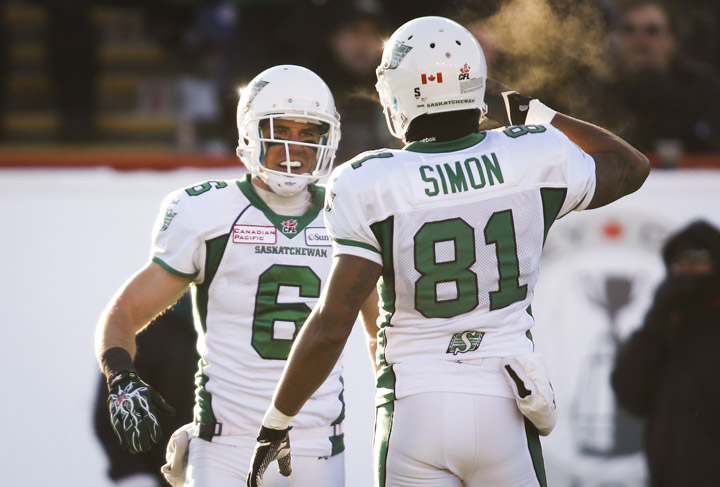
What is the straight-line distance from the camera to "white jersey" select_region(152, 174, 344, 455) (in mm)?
3258

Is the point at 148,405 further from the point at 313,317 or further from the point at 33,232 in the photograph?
the point at 33,232

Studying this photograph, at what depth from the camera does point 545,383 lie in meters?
2.65

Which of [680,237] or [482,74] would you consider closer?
[482,74]

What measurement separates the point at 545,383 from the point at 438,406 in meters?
0.29

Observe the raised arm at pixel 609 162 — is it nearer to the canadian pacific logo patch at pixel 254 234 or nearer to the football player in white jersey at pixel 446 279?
the football player in white jersey at pixel 446 279

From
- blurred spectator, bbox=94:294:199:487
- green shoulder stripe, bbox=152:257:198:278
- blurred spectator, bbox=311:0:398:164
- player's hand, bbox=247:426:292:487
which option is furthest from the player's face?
blurred spectator, bbox=311:0:398:164

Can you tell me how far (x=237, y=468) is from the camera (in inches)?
126

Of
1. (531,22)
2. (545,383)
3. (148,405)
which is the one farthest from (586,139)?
(531,22)

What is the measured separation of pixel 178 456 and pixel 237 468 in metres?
0.24

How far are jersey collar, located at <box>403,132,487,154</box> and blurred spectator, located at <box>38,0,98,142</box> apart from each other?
5.58m

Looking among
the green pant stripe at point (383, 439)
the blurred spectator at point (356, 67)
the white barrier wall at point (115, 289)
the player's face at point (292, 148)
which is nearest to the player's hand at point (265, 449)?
the green pant stripe at point (383, 439)

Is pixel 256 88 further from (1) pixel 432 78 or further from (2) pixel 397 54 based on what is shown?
(1) pixel 432 78

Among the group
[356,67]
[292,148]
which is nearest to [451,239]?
[292,148]

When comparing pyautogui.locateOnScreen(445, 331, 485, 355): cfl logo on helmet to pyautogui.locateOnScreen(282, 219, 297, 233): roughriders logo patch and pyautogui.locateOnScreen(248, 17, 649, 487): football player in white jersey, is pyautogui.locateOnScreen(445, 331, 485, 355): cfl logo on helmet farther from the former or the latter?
pyautogui.locateOnScreen(282, 219, 297, 233): roughriders logo patch
